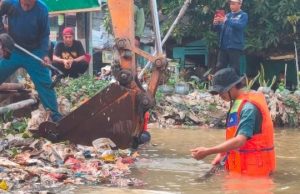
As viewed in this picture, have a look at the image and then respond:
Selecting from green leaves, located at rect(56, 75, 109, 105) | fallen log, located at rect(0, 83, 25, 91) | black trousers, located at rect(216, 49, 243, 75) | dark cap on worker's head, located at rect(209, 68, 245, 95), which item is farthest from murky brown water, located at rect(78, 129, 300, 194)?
green leaves, located at rect(56, 75, 109, 105)

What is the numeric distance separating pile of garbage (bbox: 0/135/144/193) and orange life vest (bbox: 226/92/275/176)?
3.20ft

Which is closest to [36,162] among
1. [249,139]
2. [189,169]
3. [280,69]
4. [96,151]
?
[96,151]

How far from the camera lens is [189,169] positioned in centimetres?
664

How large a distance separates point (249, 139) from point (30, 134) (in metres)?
2.90

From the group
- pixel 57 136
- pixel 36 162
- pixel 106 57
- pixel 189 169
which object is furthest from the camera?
pixel 106 57

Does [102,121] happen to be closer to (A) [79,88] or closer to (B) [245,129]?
(B) [245,129]

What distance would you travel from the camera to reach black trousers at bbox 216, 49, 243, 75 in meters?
11.2

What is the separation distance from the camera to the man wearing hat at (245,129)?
5434mm

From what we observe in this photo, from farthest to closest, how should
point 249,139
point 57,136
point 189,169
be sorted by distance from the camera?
point 57,136
point 189,169
point 249,139

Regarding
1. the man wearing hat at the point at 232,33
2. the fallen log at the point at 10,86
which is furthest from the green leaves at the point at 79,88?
the man wearing hat at the point at 232,33

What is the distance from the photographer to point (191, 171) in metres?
6.54

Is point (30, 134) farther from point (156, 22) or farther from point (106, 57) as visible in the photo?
point (106, 57)

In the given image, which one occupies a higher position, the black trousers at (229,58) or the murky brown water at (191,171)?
the black trousers at (229,58)

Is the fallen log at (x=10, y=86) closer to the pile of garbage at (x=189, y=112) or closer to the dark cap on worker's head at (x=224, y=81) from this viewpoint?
the pile of garbage at (x=189, y=112)
